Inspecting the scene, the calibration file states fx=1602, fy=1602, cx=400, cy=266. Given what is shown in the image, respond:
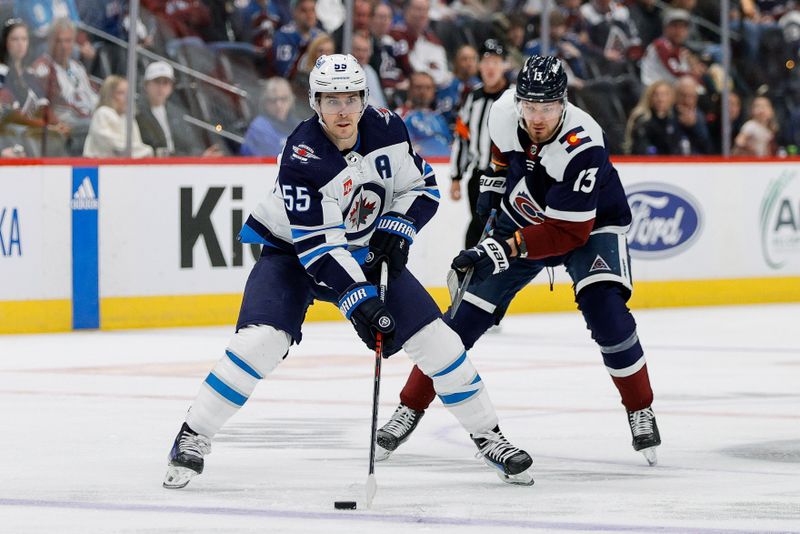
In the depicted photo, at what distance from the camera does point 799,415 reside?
258 inches

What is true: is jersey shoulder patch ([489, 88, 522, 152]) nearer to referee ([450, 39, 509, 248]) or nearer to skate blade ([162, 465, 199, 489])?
skate blade ([162, 465, 199, 489])

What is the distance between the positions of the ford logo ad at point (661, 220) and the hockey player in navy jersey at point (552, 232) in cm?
610

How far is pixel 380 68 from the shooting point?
1205 centimetres

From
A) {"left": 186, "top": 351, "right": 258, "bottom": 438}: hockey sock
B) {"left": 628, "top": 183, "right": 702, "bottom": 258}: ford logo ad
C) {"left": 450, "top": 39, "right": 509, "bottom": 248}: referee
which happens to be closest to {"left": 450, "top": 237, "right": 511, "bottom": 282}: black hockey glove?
{"left": 186, "top": 351, "right": 258, "bottom": 438}: hockey sock

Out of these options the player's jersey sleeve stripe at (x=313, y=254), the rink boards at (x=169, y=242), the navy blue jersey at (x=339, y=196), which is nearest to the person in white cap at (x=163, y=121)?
the rink boards at (x=169, y=242)

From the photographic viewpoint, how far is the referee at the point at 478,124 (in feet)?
31.1

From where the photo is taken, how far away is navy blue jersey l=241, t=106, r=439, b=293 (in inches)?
182

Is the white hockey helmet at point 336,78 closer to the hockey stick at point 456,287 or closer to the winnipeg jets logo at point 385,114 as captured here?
the winnipeg jets logo at point 385,114

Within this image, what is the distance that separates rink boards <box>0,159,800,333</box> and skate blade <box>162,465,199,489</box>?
5175mm

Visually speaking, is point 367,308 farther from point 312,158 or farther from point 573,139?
point 573,139

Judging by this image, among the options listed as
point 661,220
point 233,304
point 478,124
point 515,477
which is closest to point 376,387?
point 515,477

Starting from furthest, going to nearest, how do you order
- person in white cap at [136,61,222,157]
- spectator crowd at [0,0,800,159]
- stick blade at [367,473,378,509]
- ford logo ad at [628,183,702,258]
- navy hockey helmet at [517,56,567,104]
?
ford logo ad at [628,183,702,258] < person in white cap at [136,61,222,157] < spectator crowd at [0,0,800,159] < navy hockey helmet at [517,56,567,104] < stick blade at [367,473,378,509]

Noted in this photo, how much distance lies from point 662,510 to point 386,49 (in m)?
8.14

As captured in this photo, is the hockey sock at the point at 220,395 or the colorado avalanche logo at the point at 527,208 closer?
the hockey sock at the point at 220,395
